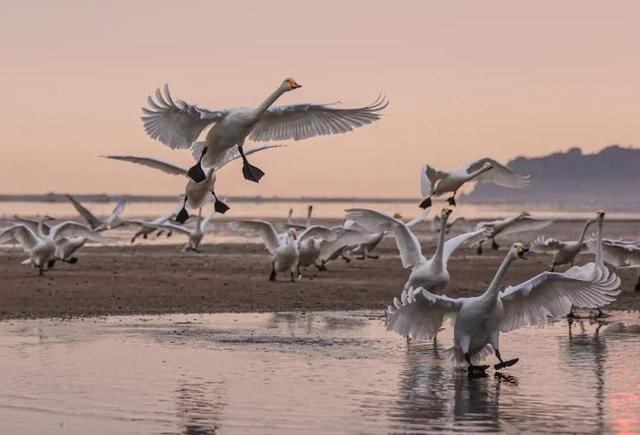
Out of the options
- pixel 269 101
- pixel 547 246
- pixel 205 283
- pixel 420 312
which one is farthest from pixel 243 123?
pixel 547 246

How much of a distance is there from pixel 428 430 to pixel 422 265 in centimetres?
730

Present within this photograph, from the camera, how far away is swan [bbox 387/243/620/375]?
14.6 m

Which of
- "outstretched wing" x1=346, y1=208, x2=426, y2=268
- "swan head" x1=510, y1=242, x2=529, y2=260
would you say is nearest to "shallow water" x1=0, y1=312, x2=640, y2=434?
"outstretched wing" x1=346, y1=208, x2=426, y2=268

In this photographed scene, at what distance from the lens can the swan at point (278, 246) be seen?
2762 centimetres

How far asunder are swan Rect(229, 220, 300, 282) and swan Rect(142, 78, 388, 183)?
32.8 ft

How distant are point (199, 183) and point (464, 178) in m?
7.73

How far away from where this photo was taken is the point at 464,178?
24.6 metres

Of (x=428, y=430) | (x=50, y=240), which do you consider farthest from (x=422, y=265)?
(x=50, y=240)

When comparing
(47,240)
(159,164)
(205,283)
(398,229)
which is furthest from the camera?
(47,240)

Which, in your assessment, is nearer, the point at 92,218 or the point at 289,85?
the point at 289,85

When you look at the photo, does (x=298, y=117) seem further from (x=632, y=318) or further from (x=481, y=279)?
(x=481, y=279)

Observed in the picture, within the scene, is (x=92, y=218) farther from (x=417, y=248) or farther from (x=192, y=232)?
(x=417, y=248)

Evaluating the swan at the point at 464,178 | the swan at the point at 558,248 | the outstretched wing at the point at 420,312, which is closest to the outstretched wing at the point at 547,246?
the swan at the point at 558,248

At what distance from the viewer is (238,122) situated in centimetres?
1620
